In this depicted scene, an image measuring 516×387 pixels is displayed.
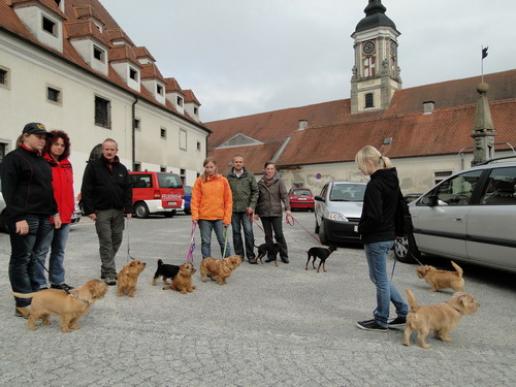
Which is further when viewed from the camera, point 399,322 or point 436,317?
point 399,322

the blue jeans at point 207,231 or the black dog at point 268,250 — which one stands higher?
the blue jeans at point 207,231

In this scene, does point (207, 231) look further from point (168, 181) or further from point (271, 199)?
point (168, 181)

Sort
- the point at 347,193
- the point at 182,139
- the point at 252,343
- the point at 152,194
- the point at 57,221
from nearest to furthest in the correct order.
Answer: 1. the point at 252,343
2. the point at 57,221
3. the point at 347,193
4. the point at 152,194
5. the point at 182,139

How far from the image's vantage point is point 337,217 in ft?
31.4

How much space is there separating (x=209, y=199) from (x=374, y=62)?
2264 inches

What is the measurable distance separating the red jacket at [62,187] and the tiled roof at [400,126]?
33009 mm

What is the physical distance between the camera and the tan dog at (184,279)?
18.1ft

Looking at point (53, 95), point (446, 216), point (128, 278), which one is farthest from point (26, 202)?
point (53, 95)

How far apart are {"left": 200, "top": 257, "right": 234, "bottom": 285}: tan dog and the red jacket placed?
78.7 inches

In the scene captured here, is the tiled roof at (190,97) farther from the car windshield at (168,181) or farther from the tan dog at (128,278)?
the tan dog at (128,278)

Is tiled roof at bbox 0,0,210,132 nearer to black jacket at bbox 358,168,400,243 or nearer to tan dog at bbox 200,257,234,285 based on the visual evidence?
tan dog at bbox 200,257,234,285

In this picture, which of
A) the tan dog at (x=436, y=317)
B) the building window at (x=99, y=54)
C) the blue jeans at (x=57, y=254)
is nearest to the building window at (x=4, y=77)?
the building window at (x=99, y=54)

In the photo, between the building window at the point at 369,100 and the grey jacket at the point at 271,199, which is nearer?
the grey jacket at the point at 271,199

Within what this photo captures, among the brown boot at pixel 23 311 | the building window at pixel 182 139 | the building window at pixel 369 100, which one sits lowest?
the brown boot at pixel 23 311
